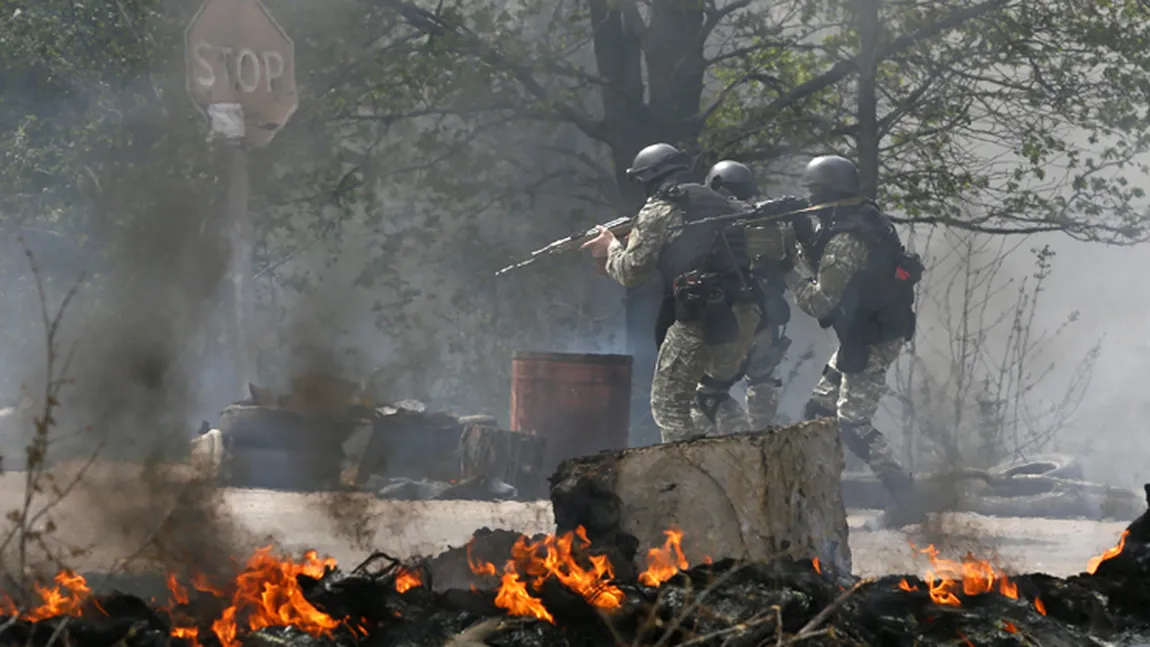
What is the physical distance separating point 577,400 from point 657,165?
2.43m

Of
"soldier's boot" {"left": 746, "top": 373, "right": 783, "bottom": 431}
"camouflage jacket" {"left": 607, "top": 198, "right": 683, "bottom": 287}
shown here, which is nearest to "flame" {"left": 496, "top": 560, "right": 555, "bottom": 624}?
"camouflage jacket" {"left": 607, "top": 198, "right": 683, "bottom": 287}

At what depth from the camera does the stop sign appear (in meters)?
10.2

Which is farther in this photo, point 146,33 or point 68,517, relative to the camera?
point 146,33

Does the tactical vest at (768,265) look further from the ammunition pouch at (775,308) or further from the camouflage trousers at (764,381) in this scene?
the camouflage trousers at (764,381)

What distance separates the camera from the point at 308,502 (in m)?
9.27

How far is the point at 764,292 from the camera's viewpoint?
948 cm

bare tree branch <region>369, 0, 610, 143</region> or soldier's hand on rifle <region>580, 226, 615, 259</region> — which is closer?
soldier's hand on rifle <region>580, 226, 615, 259</region>

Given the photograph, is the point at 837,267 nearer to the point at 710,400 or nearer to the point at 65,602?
the point at 710,400

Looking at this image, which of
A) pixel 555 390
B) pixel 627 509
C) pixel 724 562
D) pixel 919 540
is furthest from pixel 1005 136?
pixel 724 562

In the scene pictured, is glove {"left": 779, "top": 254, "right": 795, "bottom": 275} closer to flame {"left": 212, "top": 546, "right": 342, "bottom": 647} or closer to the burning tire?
the burning tire

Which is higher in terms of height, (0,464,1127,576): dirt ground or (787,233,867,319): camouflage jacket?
(787,233,867,319): camouflage jacket

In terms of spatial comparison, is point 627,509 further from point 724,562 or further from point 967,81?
point 967,81

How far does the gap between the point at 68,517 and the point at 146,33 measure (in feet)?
23.3

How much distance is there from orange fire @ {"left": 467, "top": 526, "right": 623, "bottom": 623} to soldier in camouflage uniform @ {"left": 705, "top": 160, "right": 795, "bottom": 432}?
481 cm
